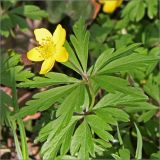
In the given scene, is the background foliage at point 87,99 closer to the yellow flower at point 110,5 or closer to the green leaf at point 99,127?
the green leaf at point 99,127

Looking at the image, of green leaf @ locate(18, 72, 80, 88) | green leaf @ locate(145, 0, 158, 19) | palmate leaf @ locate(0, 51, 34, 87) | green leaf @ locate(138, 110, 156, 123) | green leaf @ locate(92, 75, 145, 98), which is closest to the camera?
green leaf @ locate(92, 75, 145, 98)

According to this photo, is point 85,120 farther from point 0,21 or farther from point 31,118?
point 0,21

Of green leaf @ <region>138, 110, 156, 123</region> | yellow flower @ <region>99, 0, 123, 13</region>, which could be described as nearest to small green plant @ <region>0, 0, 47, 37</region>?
yellow flower @ <region>99, 0, 123, 13</region>

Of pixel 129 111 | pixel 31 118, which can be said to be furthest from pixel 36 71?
pixel 129 111

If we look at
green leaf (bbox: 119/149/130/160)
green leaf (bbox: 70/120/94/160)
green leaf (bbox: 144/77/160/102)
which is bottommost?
green leaf (bbox: 119/149/130/160)

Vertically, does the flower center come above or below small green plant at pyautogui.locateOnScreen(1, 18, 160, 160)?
above

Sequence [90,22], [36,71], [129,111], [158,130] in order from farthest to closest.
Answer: [90,22]
[36,71]
[158,130]
[129,111]

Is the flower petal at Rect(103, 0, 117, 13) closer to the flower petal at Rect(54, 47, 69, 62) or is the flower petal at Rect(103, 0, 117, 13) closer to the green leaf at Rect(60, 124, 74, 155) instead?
the flower petal at Rect(54, 47, 69, 62)
